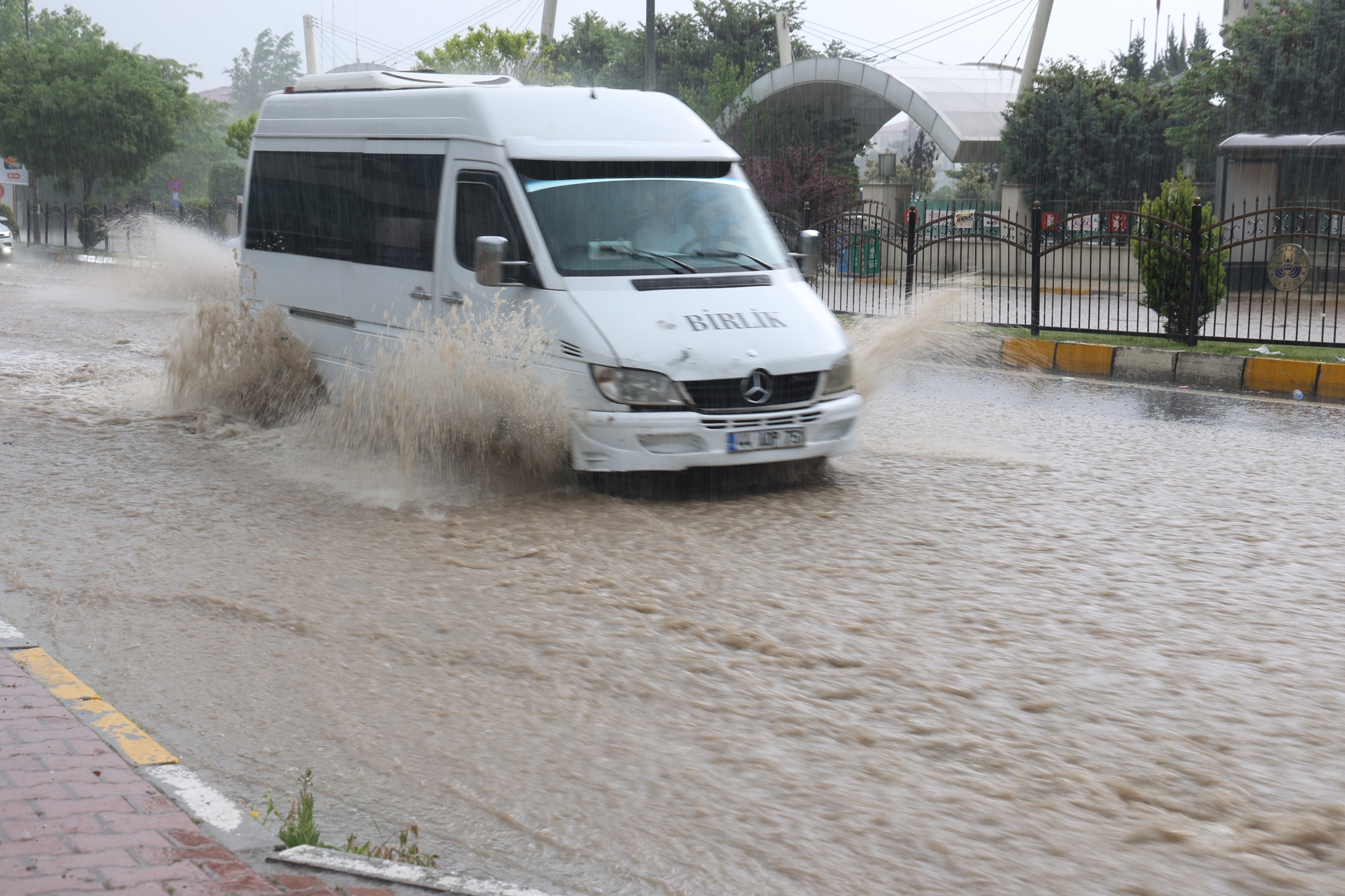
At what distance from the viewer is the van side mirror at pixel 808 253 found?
28.4 ft

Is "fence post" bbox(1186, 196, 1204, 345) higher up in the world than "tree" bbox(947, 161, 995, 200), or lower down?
lower down

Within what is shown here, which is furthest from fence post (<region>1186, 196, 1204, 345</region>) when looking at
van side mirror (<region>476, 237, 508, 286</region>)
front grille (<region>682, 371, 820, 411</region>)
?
van side mirror (<region>476, 237, 508, 286</region>)

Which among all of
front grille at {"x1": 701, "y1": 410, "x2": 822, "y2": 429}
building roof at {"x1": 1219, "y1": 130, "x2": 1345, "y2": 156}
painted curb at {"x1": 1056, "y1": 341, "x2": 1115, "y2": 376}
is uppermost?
building roof at {"x1": 1219, "y1": 130, "x2": 1345, "y2": 156}

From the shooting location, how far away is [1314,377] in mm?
12148

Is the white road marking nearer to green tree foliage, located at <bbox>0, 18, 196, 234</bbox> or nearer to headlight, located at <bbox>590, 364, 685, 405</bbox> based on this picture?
headlight, located at <bbox>590, 364, 685, 405</bbox>

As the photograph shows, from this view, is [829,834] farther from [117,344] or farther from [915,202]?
[915,202]

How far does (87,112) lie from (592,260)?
44.1 m

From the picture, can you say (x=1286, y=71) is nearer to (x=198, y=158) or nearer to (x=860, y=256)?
(x=860, y=256)

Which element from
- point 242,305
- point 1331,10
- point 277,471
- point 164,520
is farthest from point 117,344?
point 1331,10

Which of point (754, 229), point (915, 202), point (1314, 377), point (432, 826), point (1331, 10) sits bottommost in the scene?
A: point (432, 826)

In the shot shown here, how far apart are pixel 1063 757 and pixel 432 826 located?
6.09 ft

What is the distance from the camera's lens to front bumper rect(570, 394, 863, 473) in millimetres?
6945

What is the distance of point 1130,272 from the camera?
22000 mm

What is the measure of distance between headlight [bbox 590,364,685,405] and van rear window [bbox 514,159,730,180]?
151 cm
